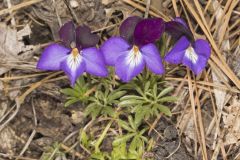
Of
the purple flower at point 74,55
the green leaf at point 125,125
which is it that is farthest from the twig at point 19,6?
the green leaf at point 125,125

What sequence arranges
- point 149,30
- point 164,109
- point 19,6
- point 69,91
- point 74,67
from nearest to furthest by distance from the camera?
point 149,30
point 74,67
point 164,109
point 69,91
point 19,6

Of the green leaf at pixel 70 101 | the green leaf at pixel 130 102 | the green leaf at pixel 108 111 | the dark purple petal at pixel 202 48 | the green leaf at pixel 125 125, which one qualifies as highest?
the dark purple petal at pixel 202 48

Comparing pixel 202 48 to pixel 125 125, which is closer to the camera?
pixel 202 48

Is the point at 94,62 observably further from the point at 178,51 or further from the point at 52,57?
the point at 178,51

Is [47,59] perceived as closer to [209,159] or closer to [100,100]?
[100,100]

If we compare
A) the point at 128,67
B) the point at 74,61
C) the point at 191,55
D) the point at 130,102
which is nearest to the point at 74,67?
the point at 74,61

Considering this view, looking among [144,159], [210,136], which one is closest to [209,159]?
[210,136]

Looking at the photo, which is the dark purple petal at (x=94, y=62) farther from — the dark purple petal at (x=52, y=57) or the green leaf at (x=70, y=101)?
the green leaf at (x=70, y=101)
